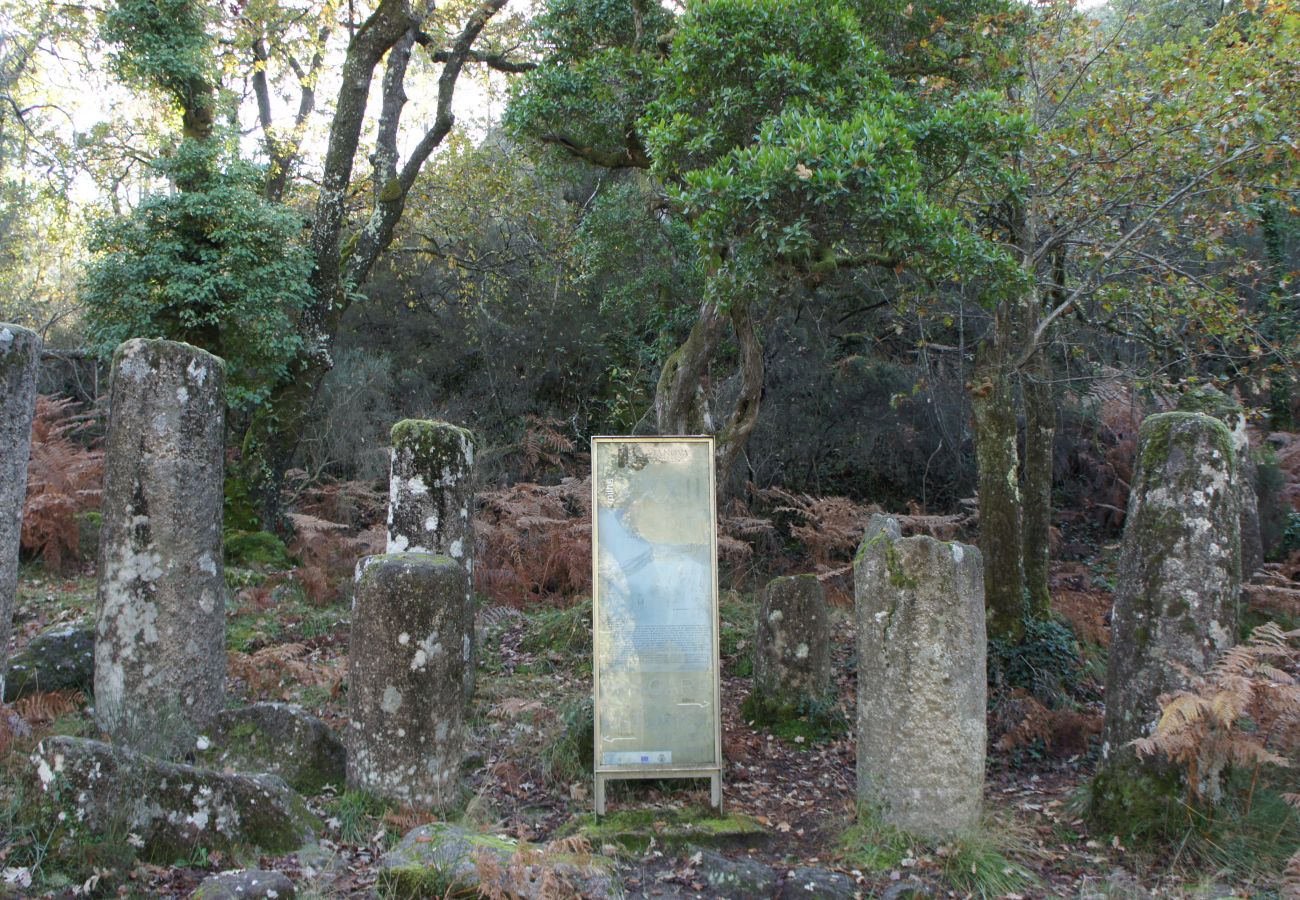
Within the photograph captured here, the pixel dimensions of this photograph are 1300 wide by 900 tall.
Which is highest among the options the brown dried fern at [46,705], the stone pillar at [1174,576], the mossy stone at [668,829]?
the stone pillar at [1174,576]

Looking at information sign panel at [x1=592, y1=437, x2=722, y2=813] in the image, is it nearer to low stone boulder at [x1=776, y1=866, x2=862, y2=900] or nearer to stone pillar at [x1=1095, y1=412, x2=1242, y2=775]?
low stone boulder at [x1=776, y1=866, x2=862, y2=900]

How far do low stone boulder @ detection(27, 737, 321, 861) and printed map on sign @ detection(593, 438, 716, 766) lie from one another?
7.08ft

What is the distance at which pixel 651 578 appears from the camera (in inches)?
262

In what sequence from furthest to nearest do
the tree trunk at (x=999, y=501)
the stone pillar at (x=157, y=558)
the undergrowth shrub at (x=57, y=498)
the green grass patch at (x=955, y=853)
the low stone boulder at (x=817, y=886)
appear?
the undergrowth shrub at (x=57, y=498)
the tree trunk at (x=999, y=501)
the stone pillar at (x=157, y=558)
the green grass patch at (x=955, y=853)
the low stone boulder at (x=817, y=886)

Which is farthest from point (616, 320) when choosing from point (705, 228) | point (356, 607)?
point (356, 607)

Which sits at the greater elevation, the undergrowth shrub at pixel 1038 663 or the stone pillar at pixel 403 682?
the stone pillar at pixel 403 682

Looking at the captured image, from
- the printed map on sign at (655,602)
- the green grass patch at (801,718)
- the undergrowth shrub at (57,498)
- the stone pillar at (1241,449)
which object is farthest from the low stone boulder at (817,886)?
the undergrowth shrub at (57,498)

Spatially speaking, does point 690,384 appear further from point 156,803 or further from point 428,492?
point 156,803

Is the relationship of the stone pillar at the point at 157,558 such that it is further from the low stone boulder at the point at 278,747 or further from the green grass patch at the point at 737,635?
the green grass patch at the point at 737,635

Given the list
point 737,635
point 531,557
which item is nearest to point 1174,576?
point 737,635

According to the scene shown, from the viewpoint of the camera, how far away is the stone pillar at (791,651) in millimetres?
8664

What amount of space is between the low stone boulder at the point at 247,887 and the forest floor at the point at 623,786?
287 mm

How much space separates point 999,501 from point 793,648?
3130 millimetres

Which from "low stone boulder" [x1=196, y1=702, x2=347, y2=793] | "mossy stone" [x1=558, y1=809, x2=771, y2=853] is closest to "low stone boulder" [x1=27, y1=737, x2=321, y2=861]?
"low stone boulder" [x1=196, y1=702, x2=347, y2=793]
